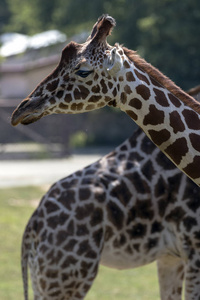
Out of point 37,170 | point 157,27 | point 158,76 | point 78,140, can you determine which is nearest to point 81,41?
point 78,140

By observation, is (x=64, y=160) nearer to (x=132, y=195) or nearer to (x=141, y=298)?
(x=141, y=298)

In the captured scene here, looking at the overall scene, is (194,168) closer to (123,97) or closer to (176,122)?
(176,122)

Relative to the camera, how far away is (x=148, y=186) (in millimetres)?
6195

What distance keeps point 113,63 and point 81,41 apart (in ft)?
109

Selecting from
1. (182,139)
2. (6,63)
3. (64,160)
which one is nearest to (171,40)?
(64,160)

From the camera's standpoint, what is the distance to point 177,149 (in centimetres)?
416

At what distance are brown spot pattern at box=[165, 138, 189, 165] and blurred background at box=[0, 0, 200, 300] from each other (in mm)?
8385

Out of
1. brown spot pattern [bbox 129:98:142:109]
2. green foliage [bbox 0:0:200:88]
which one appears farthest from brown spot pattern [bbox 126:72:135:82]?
green foliage [bbox 0:0:200:88]

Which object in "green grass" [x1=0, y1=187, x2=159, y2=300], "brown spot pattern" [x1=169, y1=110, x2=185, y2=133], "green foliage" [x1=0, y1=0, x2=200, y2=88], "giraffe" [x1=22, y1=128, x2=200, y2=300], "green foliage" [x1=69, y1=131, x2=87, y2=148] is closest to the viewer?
"brown spot pattern" [x1=169, y1=110, x2=185, y2=133]

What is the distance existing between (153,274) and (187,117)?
641 cm

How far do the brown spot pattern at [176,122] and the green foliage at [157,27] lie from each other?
86.3ft

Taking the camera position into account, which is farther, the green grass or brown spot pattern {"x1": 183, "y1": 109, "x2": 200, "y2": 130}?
the green grass

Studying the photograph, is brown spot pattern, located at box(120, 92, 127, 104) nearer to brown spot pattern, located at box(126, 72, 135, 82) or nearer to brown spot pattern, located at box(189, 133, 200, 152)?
brown spot pattern, located at box(126, 72, 135, 82)

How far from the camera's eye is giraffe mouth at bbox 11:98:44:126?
155 inches
